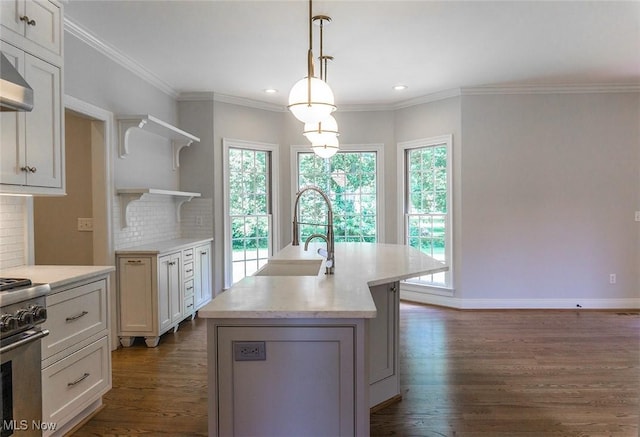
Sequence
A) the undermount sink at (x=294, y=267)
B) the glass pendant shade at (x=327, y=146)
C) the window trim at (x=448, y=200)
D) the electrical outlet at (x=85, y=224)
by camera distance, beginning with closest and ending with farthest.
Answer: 1. the undermount sink at (x=294, y=267)
2. the glass pendant shade at (x=327, y=146)
3. the electrical outlet at (x=85, y=224)
4. the window trim at (x=448, y=200)

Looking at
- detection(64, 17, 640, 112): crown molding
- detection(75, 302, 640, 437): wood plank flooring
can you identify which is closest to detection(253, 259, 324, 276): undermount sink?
detection(75, 302, 640, 437): wood plank flooring

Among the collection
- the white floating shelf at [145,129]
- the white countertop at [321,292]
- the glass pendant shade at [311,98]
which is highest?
the white floating shelf at [145,129]

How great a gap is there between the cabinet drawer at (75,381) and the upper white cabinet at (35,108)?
0.96 m

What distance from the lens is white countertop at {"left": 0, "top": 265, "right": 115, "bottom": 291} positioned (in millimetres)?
2025

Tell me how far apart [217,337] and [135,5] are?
2568 millimetres

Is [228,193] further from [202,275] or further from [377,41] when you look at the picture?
[377,41]

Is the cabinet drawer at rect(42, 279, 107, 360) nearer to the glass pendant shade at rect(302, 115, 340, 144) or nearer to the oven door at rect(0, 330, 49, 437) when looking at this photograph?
the oven door at rect(0, 330, 49, 437)

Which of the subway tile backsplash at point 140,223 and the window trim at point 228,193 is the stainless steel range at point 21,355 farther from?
the window trim at point 228,193

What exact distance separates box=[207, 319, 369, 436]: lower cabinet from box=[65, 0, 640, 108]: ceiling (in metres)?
2.34

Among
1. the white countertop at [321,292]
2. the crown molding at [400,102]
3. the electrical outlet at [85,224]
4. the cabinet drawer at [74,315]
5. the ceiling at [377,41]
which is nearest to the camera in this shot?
the white countertop at [321,292]

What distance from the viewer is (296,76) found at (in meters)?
4.35

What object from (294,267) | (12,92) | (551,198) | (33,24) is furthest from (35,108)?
(551,198)

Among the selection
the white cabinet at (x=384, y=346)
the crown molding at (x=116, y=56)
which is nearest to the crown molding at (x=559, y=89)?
the white cabinet at (x=384, y=346)

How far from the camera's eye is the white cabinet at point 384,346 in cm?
234
